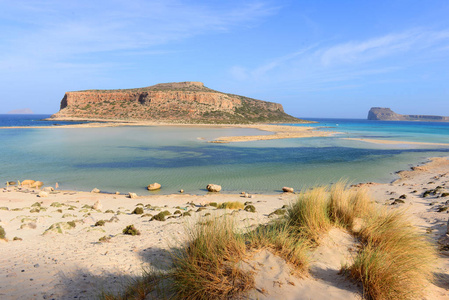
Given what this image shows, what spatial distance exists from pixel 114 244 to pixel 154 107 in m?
116

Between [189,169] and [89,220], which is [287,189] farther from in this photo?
[89,220]

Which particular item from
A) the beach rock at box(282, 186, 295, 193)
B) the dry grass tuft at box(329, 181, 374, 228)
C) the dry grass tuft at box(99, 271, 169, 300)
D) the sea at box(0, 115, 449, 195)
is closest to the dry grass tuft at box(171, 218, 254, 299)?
the dry grass tuft at box(99, 271, 169, 300)

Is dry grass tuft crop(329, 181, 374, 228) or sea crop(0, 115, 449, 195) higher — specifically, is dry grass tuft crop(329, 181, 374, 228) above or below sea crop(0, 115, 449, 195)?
above

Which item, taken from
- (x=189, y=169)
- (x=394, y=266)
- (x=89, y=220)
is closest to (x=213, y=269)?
(x=394, y=266)

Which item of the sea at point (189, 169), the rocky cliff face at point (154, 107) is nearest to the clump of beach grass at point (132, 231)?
the sea at point (189, 169)

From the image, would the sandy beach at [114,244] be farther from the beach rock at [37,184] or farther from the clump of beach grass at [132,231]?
the beach rock at [37,184]

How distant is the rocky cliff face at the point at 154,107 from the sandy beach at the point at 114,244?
95.5 meters

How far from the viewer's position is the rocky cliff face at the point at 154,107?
113 m

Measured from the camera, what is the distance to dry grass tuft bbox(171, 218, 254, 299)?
3568mm

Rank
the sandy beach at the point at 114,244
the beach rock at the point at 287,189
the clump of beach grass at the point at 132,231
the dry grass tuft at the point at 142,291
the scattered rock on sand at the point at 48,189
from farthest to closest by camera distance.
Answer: the beach rock at the point at 287,189, the scattered rock on sand at the point at 48,189, the clump of beach grass at the point at 132,231, the sandy beach at the point at 114,244, the dry grass tuft at the point at 142,291

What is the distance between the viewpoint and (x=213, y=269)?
375cm

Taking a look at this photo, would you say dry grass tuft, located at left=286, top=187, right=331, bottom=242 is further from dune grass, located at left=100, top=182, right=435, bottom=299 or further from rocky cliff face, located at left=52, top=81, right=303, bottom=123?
rocky cliff face, located at left=52, top=81, right=303, bottom=123

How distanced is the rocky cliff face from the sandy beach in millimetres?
95545

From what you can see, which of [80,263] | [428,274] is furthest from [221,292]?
[80,263]
